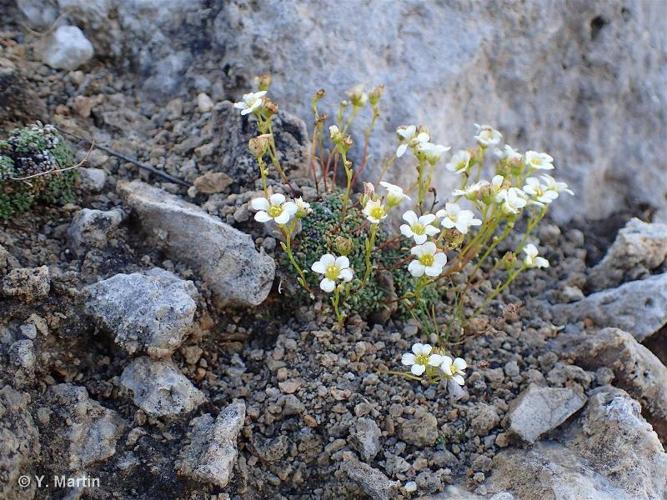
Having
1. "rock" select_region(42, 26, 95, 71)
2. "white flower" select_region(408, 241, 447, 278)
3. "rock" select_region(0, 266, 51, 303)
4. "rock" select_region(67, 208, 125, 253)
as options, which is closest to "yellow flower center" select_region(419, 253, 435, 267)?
"white flower" select_region(408, 241, 447, 278)

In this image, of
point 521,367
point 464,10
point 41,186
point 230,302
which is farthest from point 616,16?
point 41,186

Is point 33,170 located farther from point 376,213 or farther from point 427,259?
point 427,259

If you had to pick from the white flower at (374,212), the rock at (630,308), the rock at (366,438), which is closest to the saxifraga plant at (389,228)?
the white flower at (374,212)

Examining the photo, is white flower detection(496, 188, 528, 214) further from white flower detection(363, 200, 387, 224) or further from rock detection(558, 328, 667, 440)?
rock detection(558, 328, 667, 440)

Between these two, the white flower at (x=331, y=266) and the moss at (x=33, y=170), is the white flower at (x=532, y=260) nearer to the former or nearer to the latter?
the white flower at (x=331, y=266)

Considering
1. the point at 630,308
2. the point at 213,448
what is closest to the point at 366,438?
the point at 213,448

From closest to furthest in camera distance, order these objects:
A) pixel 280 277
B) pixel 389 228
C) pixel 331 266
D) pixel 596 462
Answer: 1. pixel 596 462
2. pixel 331 266
3. pixel 280 277
4. pixel 389 228
